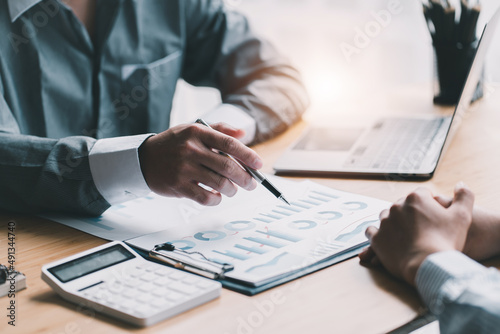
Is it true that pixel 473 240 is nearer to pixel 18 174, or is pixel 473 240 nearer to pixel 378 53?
pixel 18 174

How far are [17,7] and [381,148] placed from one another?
78 cm

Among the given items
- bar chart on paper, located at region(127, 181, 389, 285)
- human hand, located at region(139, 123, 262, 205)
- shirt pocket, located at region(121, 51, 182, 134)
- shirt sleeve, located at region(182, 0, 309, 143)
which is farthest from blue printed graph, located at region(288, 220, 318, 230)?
shirt pocket, located at region(121, 51, 182, 134)

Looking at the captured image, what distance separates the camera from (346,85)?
2.40m

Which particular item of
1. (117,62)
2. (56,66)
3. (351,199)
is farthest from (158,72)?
(351,199)

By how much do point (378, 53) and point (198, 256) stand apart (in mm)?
1816

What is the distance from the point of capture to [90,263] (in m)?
0.70

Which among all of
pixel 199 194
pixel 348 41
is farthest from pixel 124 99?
pixel 348 41

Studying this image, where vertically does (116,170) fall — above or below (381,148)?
above

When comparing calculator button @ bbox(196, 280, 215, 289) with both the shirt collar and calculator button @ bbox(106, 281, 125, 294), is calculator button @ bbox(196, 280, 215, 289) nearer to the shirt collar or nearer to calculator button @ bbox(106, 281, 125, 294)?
calculator button @ bbox(106, 281, 125, 294)

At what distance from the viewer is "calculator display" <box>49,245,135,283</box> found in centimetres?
68

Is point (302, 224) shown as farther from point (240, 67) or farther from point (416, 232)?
point (240, 67)

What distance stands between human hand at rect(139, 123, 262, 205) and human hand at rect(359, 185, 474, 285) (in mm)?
220

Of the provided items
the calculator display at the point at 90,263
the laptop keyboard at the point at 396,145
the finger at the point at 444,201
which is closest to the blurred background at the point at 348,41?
the laptop keyboard at the point at 396,145

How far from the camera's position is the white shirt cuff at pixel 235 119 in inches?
49.4
